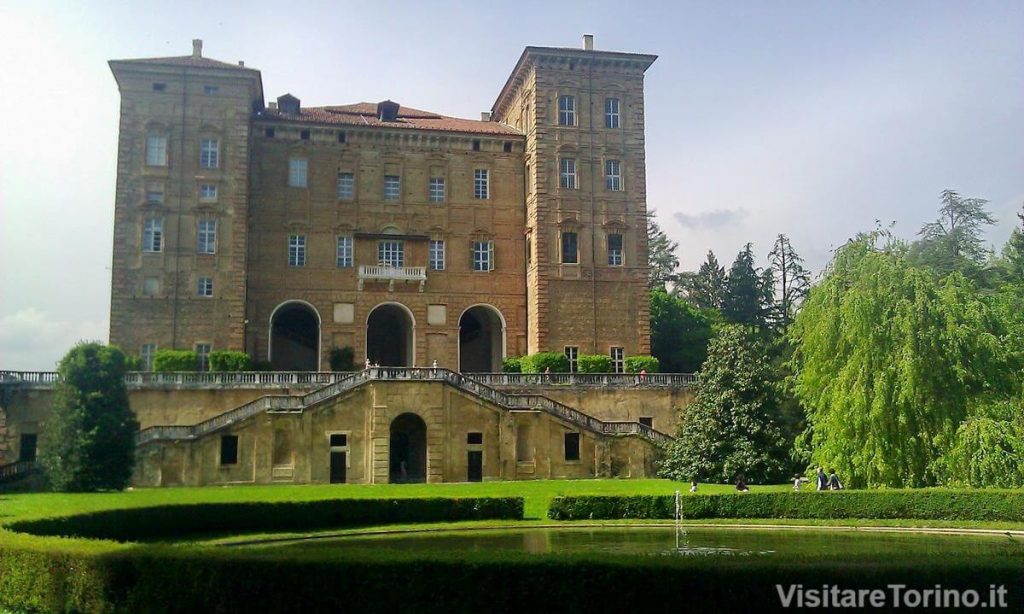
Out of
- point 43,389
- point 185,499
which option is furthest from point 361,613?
point 43,389

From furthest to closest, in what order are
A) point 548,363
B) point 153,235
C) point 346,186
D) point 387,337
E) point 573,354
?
point 387,337, point 346,186, point 573,354, point 548,363, point 153,235

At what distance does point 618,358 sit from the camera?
5384 cm

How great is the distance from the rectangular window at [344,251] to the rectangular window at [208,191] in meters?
7.21

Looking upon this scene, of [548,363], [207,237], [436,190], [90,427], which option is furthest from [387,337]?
[90,427]

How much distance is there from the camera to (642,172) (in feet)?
182

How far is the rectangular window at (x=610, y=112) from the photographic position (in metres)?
55.6

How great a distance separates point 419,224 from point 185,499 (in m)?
29.0

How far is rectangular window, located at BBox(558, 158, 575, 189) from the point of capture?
54.8 meters

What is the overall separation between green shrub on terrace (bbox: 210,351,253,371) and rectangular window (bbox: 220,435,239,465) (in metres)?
7.73

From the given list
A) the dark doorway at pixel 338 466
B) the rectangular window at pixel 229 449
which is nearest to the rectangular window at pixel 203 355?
the rectangular window at pixel 229 449

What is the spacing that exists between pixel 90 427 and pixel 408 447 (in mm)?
14737

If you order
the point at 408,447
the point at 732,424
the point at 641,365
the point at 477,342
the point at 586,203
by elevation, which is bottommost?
the point at 408,447

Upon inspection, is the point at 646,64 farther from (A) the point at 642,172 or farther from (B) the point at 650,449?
(B) the point at 650,449

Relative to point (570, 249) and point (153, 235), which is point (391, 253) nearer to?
point (570, 249)
